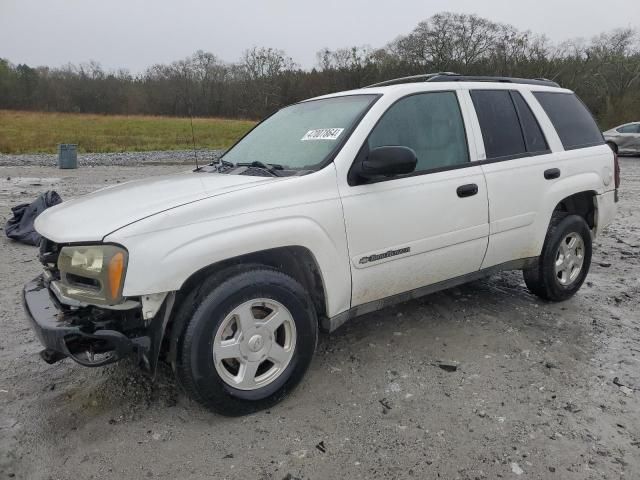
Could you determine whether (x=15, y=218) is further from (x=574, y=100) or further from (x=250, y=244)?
(x=574, y=100)

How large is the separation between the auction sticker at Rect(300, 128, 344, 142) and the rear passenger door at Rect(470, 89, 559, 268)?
45.5 inches

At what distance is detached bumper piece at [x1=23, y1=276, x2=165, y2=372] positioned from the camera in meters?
2.38

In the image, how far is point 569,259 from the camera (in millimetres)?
4371

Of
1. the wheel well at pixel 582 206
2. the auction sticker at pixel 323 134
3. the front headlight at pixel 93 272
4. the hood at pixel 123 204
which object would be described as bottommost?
the wheel well at pixel 582 206

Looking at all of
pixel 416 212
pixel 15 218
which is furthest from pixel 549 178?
pixel 15 218

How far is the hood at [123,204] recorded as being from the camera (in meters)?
2.50

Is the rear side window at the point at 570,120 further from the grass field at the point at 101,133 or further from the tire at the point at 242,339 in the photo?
the grass field at the point at 101,133

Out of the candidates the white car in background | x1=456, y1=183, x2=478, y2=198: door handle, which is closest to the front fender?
x1=456, y1=183, x2=478, y2=198: door handle

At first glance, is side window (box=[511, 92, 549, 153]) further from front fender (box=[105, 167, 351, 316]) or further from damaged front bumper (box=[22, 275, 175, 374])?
damaged front bumper (box=[22, 275, 175, 374])

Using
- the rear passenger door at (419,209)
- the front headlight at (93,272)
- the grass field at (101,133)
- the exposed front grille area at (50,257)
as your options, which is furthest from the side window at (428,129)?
the grass field at (101,133)

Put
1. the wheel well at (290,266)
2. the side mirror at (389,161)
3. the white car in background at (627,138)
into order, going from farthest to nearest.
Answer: the white car in background at (627,138)
the side mirror at (389,161)
the wheel well at (290,266)

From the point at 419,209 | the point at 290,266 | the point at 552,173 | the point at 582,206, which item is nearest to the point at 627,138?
the point at 582,206

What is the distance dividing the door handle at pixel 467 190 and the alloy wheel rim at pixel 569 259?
1.24m

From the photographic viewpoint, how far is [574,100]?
4.59 metres
